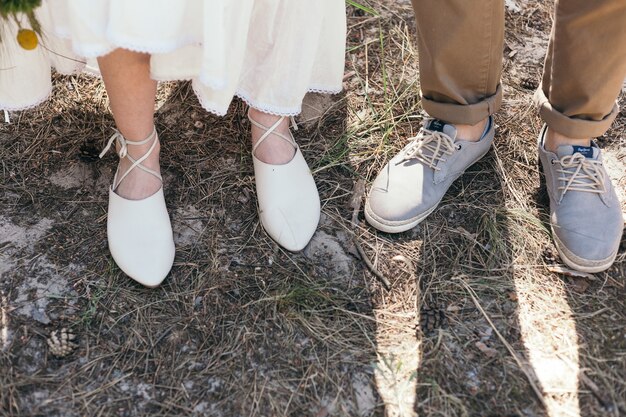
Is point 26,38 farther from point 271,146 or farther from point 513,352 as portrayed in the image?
point 513,352

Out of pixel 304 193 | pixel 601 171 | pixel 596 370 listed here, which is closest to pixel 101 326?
pixel 304 193

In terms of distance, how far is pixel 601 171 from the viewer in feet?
5.23

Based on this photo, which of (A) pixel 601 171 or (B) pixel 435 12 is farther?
(A) pixel 601 171

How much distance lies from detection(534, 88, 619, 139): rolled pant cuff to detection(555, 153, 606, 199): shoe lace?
6 centimetres

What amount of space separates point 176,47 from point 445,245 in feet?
2.56

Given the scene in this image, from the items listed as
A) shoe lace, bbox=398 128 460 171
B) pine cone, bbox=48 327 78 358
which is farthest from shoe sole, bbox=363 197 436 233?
pine cone, bbox=48 327 78 358

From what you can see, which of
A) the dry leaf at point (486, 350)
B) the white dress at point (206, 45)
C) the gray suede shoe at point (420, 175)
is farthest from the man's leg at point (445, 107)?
the dry leaf at point (486, 350)

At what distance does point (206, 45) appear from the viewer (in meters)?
1.24

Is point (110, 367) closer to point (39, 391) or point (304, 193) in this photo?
point (39, 391)

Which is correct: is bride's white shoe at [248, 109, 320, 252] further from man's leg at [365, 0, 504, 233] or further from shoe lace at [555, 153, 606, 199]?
shoe lace at [555, 153, 606, 199]

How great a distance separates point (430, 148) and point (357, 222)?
0.26 m

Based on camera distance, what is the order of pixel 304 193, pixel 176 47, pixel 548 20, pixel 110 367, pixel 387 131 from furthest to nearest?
pixel 548 20 < pixel 387 131 < pixel 304 193 < pixel 110 367 < pixel 176 47

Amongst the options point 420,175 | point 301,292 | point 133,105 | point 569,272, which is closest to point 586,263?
point 569,272

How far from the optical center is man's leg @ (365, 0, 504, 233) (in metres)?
1.42
